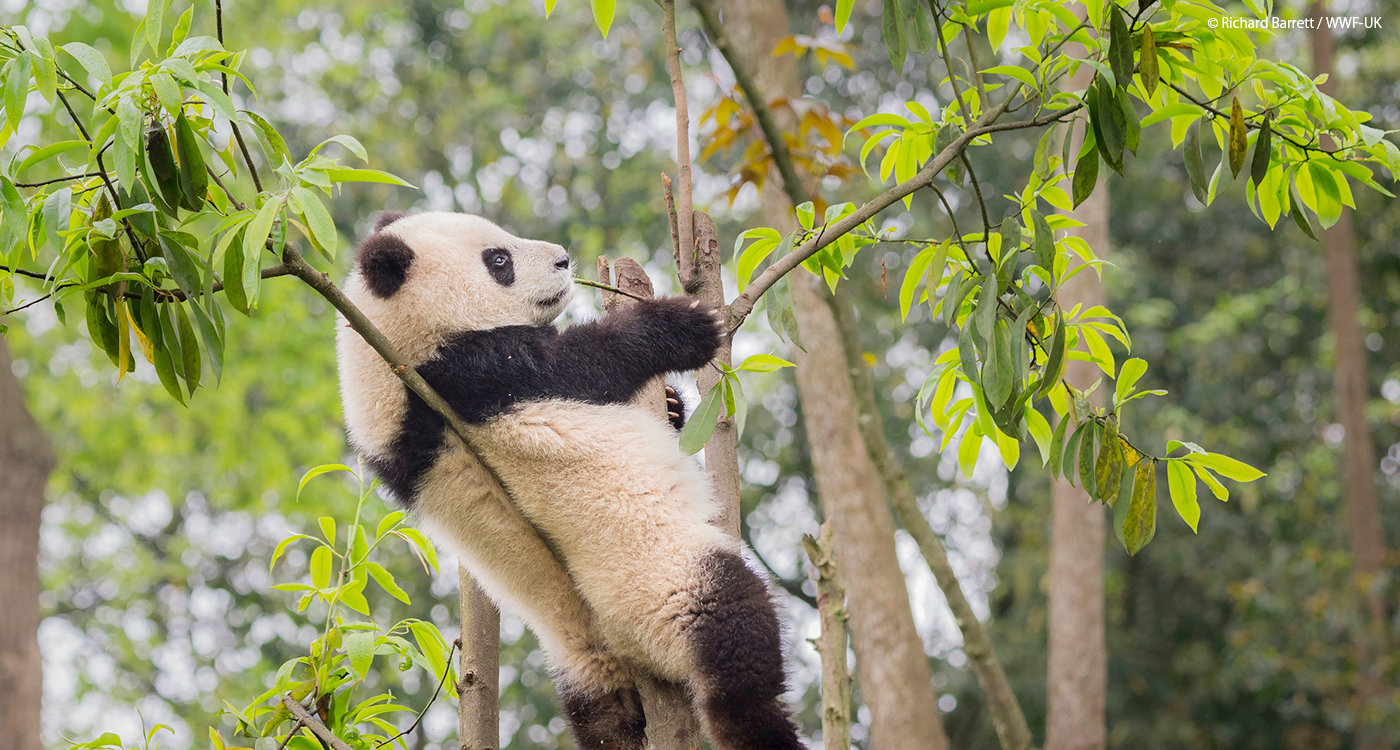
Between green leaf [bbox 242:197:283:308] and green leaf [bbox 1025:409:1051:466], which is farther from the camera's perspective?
green leaf [bbox 1025:409:1051:466]

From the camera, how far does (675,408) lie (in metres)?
3.63

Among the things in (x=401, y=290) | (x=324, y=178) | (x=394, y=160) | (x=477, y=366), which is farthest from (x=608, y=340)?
(x=394, y=160)

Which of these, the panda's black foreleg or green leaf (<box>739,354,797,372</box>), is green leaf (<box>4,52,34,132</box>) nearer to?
green leaf (<box>739,354,797,372</box>)

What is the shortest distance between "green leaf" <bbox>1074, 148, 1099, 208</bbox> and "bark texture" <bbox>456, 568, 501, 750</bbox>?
200 centimetres

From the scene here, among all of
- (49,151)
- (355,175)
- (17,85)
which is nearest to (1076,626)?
(355,175)

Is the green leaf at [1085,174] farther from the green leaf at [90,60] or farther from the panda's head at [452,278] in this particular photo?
the green leaf at [90,60]

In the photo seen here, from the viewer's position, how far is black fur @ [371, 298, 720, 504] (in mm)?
2971

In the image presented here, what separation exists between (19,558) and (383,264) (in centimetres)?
700

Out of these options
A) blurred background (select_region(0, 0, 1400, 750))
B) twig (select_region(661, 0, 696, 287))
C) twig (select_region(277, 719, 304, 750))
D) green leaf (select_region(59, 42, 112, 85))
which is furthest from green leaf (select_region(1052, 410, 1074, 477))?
blurred background (select_region(0, 0, 1400, 750))

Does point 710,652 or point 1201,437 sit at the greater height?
point 1201,437

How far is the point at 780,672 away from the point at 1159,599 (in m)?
10.7

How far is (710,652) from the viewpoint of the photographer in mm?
2719

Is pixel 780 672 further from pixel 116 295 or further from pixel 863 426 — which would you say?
pixel 863 426

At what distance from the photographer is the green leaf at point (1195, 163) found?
249 centimetres
